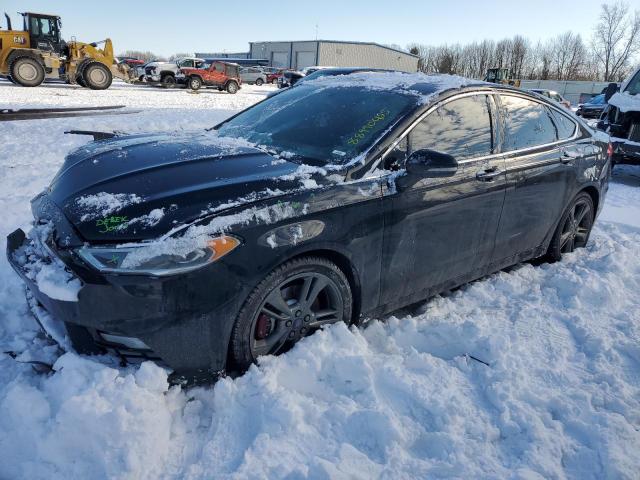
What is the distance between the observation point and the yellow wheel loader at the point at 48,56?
18438 mm

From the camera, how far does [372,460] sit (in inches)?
78.4

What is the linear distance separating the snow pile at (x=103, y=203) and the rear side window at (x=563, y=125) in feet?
11.5

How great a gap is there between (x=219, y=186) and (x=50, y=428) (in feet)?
4.11

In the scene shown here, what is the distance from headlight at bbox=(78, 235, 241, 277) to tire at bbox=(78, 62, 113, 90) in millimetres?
21163

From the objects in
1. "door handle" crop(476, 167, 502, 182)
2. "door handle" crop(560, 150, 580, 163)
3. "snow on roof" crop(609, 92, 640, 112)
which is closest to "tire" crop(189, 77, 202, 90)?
"snow on roof" crop(609, 92, 640, 112)

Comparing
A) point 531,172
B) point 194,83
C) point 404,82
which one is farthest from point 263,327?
point 194,83

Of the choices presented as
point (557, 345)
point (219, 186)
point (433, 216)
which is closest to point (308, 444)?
point (219, 186)

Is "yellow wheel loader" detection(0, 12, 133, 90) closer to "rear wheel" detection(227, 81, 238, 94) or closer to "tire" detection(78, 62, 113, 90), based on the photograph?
"tire" detection(78, 62, 113, 90)

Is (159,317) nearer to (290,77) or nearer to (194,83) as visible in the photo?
(290,77)

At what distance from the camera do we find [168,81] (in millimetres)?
26562

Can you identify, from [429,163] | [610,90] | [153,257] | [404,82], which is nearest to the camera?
[153,257]

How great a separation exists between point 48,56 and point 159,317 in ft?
69.7

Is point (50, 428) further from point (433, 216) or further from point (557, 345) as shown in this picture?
point (557, 345)

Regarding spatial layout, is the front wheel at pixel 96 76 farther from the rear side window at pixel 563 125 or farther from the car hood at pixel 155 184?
the rear side window at pixel 563 125
